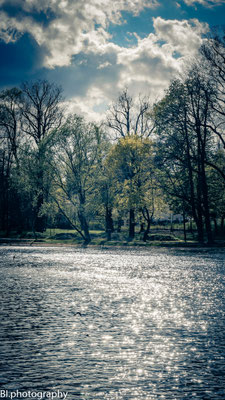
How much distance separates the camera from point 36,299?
9.58 m

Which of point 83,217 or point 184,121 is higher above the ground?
point 184,121

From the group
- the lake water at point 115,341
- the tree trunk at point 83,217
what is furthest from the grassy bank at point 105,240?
the lake water at point 115,341

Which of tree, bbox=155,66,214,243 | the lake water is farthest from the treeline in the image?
the lake water

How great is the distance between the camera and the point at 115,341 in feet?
19.7

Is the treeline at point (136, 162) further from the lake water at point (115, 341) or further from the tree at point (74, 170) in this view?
the lake water at point (115, 341)

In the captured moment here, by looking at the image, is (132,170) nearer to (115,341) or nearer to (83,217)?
(83,217)

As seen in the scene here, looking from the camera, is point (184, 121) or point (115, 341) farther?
point (184, 121)

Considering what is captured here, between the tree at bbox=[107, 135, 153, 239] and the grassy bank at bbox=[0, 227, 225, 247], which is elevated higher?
the tree at bbox=[107, 135, 153, 239]

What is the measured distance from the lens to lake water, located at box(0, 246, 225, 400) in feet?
14.3

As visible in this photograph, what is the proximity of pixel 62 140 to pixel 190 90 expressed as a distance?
48.1ft

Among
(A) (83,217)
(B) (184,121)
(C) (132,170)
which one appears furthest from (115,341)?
(C) (132,170)

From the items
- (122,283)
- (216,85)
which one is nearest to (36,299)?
(122,283)

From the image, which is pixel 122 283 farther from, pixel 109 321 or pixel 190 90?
pixel 190 90

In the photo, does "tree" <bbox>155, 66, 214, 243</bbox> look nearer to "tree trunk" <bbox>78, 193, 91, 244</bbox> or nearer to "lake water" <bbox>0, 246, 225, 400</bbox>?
"tree trunk" <bbox>78, 193, 91, 244</bbox>
